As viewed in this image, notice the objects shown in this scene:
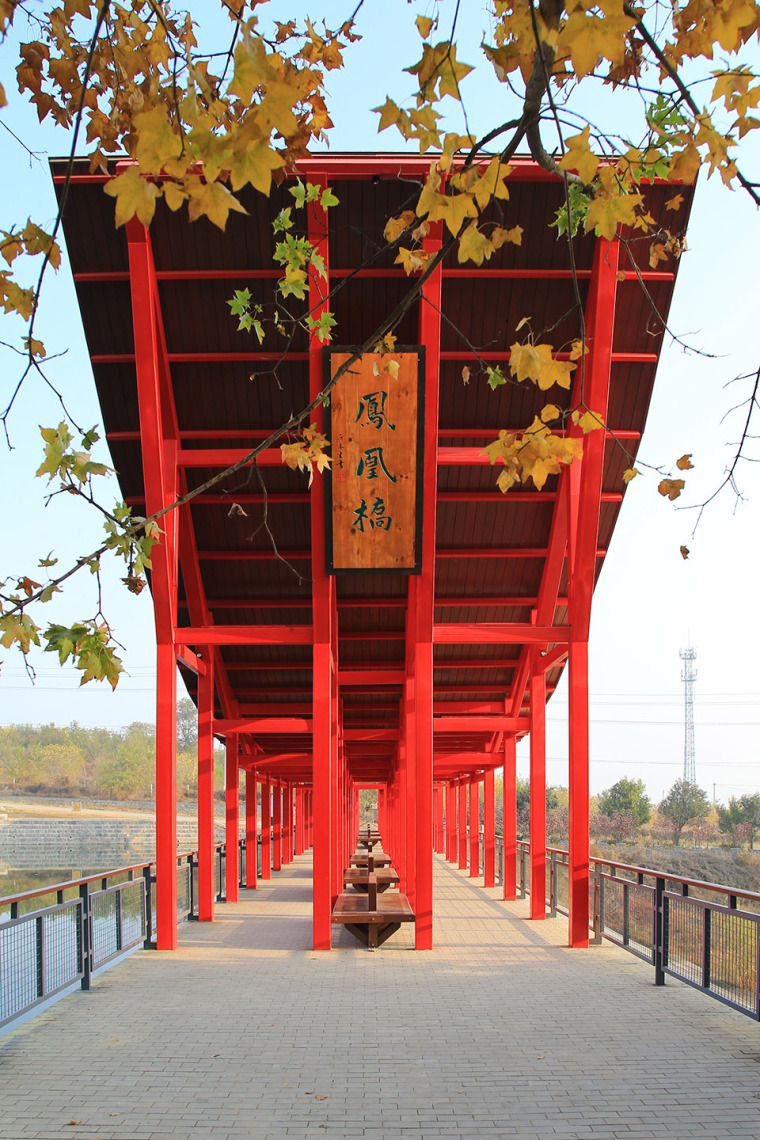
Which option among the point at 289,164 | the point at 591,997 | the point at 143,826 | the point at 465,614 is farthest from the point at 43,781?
the point at 289,164

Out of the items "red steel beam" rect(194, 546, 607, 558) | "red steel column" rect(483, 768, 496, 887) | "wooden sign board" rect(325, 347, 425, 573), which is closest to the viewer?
"wooden sign board" rect(325, 347, 425, 573)

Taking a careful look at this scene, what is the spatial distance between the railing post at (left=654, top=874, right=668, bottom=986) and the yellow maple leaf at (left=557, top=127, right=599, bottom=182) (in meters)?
7.99

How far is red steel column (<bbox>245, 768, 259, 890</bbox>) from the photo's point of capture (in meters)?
20.5

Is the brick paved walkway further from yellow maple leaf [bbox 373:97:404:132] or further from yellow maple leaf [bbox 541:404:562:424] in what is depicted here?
yellow maple leaf [bbox 373:97:404:132]

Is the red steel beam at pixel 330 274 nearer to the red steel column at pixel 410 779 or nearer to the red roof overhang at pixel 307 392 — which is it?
the red roof overhang at pixel 307 392

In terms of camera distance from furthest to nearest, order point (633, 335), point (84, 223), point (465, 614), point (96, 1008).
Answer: point (465, 614) < point (633, 335) < point (84, 223) < point (96, 1008)

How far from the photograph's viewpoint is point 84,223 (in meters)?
10.7

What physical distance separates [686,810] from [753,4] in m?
64.3

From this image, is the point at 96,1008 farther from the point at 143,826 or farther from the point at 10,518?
the point at 143,826

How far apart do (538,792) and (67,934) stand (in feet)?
28.0

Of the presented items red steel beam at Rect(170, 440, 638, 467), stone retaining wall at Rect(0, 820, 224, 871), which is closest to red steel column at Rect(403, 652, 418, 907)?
red steel beam at Rect(170, 440, 638, 467)

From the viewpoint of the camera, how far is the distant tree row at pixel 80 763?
302 ft

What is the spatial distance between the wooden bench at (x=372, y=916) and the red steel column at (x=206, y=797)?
2.72m

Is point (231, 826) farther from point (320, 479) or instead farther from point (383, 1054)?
point (383, 1054)
